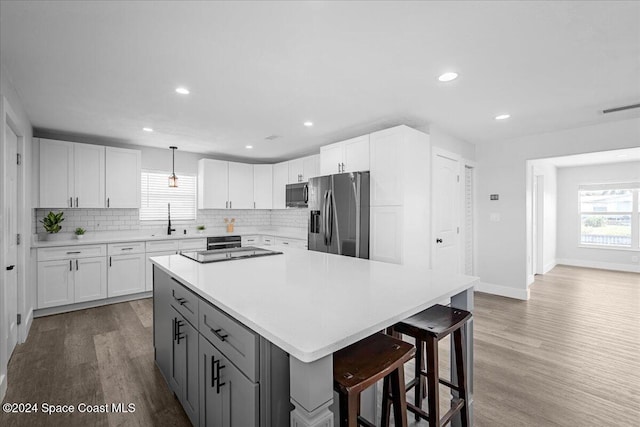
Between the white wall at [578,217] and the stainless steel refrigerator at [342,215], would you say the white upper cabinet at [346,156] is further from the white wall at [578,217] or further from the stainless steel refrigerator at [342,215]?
the white wall at [578,217]

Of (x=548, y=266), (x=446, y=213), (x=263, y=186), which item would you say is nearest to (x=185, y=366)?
(x=446, y=213)

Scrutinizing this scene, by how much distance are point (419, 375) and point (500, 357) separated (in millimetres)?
1246

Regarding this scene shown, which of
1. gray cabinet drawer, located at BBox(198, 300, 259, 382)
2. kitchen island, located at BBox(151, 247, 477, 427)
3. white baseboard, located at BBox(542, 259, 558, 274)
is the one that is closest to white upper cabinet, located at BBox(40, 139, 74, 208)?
kitchen island, located at BBox(151, 247, 477, 427)

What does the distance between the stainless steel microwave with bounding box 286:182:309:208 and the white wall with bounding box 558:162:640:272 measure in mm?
6345

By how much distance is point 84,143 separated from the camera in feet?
14.4

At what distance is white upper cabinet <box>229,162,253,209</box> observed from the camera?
224 inches

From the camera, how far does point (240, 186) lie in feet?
19.0

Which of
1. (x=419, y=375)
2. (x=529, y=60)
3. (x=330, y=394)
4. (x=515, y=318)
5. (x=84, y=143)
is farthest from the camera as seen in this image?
(x=84, y=143)

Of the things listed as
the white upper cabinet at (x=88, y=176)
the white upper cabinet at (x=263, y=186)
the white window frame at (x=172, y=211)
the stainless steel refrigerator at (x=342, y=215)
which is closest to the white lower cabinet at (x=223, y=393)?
the stainless steel refrigerator at (x=342, y=215)

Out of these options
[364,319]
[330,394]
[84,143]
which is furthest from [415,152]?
[84,143]

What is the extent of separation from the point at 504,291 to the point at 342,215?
2.93 metres

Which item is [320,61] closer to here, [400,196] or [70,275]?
[400,196]

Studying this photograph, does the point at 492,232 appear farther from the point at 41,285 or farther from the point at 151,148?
the point at 41,285

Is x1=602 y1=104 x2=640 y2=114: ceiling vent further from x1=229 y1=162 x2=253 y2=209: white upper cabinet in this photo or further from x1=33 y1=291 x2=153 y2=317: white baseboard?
x1=33 y1=291 x2=153 y2=317: white baseboard
